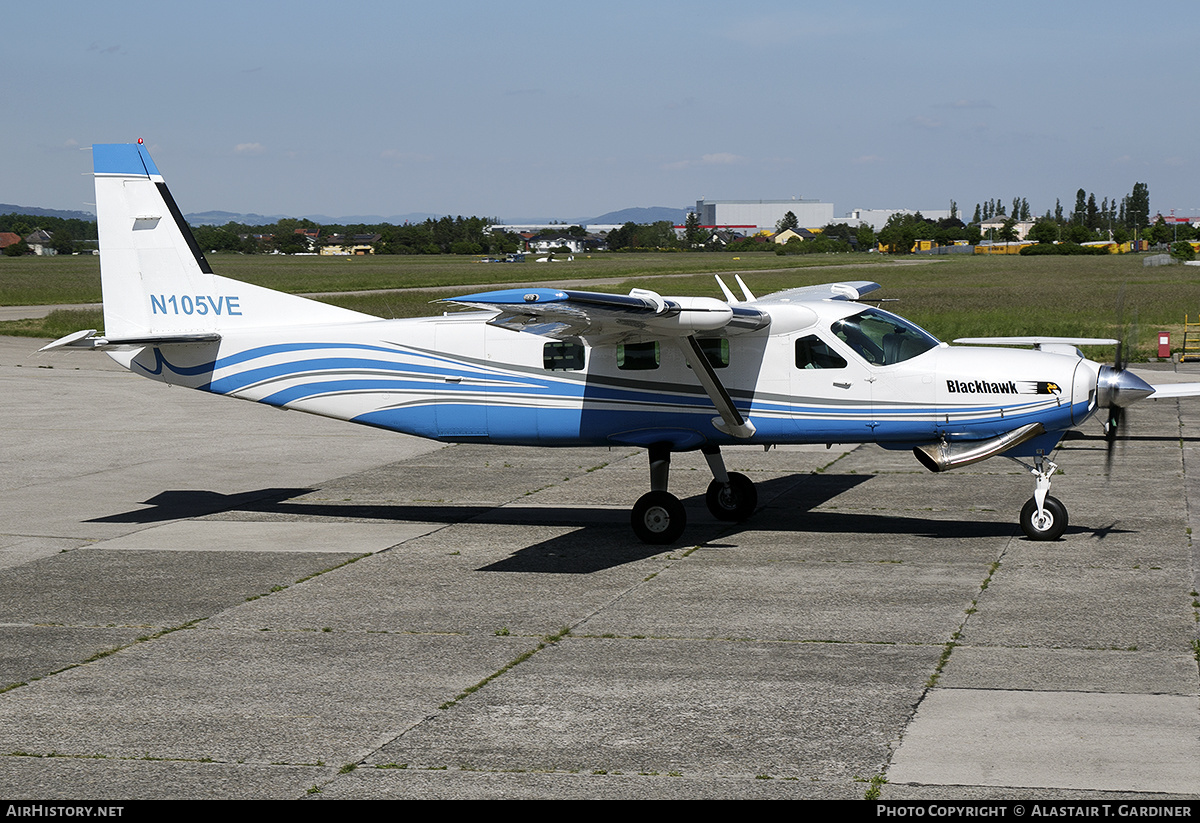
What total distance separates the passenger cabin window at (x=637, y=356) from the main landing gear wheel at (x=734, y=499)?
2023 millimetres

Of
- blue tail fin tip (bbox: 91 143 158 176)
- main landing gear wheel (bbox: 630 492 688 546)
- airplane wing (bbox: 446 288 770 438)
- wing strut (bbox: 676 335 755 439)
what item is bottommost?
main landing gear wheel (bbox: 630 492 688 546)

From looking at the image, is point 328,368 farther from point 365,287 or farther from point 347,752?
point 365,287

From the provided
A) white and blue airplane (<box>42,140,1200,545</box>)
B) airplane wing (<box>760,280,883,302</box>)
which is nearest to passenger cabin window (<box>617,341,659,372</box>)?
white and blue airplane (<box>42,140,1200,545</box>)

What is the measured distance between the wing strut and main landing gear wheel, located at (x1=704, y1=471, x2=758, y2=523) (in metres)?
1.31

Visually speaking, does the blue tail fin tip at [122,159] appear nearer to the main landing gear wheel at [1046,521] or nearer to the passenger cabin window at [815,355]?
the passenger cabin window at [815,355]

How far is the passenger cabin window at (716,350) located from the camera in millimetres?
14109

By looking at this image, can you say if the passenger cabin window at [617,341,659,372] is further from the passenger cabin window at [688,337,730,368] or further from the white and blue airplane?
the passenger cabin window at [688,337,730,368]

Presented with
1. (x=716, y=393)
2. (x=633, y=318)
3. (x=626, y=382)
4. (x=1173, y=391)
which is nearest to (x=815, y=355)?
(x=716, y=393)

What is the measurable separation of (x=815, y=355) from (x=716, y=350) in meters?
1.15

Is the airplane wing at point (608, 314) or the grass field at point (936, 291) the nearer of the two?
the airplane wing at point (608, 314)

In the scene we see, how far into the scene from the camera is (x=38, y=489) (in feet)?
58.4

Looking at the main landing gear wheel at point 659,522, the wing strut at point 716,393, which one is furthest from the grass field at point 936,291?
the main landing gear wheel at point 659,522

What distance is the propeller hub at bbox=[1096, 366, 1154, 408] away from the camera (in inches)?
508

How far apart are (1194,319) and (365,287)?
5853 cm
